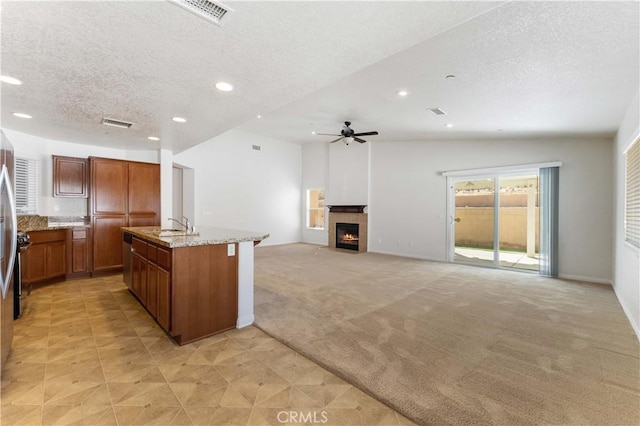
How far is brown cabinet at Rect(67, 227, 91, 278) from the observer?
16.2 feet

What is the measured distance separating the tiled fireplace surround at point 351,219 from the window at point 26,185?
22.9 ft

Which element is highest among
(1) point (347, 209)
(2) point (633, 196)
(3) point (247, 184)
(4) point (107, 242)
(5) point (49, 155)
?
(5) point (49, 155)

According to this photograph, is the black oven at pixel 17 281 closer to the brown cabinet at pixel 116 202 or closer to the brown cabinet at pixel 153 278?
the brown cabinet at pixel 153 278

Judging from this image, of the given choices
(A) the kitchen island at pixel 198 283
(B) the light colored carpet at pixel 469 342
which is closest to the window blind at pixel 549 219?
(B) the light colored carpet at pixel 469 342

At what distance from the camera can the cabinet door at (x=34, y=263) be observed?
4.26 meters

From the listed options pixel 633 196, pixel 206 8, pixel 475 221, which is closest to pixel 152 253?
pixel 206 8

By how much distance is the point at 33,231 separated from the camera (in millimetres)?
4289

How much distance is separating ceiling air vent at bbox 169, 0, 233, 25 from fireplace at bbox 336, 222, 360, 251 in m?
7.45

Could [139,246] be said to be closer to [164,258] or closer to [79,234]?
[164,258]

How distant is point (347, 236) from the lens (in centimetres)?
909

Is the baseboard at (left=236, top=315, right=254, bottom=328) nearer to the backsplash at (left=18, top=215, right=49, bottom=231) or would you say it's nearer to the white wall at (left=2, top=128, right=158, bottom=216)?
the backsplash at (left=18, top=215, right=49, bottom=231)

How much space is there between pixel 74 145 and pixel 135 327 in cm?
440

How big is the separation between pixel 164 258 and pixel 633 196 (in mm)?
5523

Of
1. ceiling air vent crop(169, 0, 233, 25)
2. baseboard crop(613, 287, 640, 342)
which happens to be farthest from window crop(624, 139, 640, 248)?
ceiling air vent crop(169, 0, 233, 25)
